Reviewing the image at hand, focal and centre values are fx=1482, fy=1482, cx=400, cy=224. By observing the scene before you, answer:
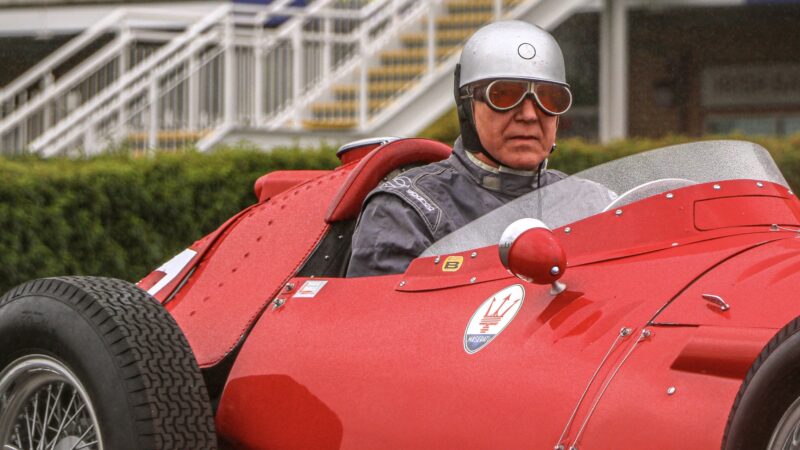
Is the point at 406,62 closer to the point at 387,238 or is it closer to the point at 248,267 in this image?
the point at 248,267

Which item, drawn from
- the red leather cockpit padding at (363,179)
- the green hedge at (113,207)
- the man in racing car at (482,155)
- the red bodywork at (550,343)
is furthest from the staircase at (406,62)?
the red bodywork at (550,343)

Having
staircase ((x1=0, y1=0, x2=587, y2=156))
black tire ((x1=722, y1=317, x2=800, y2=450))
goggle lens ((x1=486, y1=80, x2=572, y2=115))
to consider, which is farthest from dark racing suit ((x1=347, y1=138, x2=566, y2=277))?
staircase ((x1=0, y1=0, x2=587, y2=156))

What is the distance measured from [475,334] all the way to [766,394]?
763mm

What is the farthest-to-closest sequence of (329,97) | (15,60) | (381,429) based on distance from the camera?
1. (15,60)
2. (329,97)
3. (381,429)

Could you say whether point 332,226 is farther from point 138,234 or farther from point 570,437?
point 138,234

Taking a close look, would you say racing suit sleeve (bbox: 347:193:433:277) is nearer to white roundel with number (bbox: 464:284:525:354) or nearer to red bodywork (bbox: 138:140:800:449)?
red bodywork (bbox: 138:140:800:449)

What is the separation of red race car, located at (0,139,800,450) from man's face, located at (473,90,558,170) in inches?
11.5

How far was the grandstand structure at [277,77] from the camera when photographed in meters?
13.7

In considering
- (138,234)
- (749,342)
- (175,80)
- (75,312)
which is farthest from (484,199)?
(175,80)

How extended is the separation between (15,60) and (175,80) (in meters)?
9.17

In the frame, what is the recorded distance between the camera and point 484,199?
414cm

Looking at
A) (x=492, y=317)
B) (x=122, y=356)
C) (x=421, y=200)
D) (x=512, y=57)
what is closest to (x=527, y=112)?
(x=512, y=57)

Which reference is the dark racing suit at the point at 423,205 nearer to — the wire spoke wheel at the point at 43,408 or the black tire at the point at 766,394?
the wire spoke wheel at the point at 43,408

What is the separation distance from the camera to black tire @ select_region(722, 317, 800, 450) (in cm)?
261
